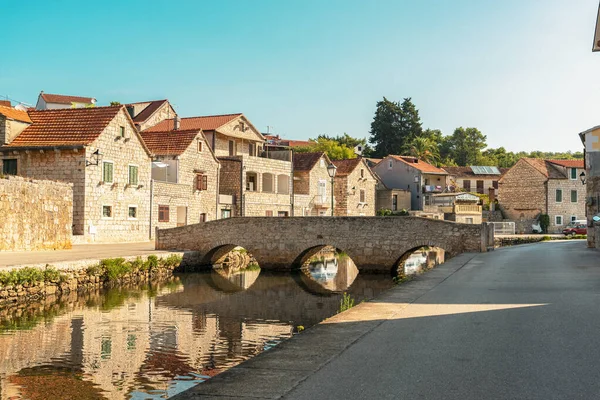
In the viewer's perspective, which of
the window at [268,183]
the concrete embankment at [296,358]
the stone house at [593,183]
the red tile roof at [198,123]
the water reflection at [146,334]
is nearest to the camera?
the concrete embankment at [296,358]

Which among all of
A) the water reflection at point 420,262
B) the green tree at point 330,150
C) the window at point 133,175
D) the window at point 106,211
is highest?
the green tree at point 330,150

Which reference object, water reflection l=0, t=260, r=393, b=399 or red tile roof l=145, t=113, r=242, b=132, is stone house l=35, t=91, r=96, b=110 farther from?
water reflection l=0, t=260, r=393, b=399

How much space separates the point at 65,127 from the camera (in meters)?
35.7

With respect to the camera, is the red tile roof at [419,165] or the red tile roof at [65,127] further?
the red tile roof at [419,165]

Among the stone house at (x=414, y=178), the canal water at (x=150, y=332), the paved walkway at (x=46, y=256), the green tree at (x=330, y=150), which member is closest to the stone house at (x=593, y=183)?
the canal water at (x=150, y=332)

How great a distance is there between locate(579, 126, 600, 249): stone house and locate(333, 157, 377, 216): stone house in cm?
2667

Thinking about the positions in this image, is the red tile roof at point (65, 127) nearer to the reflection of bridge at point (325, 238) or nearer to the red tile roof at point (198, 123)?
the reflection of bridge at point (325, 238)

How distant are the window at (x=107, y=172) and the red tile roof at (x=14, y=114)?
Answer: 17.3 ft

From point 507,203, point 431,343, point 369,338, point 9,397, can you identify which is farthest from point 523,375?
point 507,203

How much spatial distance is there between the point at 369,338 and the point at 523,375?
2713 millimetres

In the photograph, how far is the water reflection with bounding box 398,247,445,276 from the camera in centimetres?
3252

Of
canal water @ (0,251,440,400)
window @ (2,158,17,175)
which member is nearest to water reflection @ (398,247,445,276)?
canal water @ (0,251,440,400)

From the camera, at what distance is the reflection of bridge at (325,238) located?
92.7ft

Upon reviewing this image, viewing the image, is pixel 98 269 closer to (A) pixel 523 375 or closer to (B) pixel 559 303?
(B) pixel 559 303
